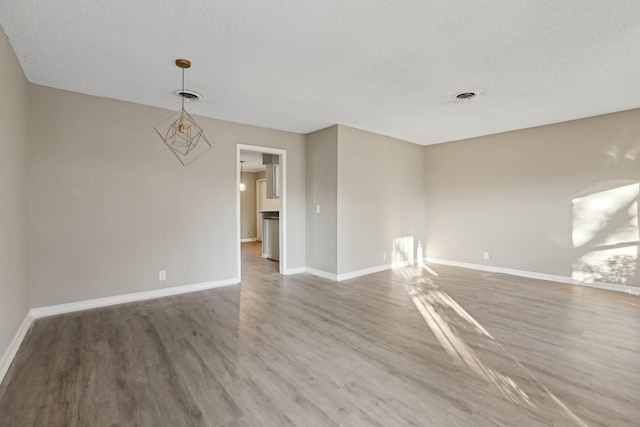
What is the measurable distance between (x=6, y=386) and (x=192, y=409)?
1.32 m

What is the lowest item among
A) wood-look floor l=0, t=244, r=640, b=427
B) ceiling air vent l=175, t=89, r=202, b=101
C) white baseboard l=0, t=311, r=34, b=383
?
wood-look floor l=0, t=244, r=640, b=427

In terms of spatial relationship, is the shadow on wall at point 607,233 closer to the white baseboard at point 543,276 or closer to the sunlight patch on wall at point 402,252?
the white baseboard at point 543,276

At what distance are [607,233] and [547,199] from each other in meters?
0.86

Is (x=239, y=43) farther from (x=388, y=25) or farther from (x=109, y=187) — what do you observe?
(x=109, y=187)

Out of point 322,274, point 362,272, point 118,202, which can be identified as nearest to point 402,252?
point 362,272

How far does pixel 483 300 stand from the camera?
3.78 meters

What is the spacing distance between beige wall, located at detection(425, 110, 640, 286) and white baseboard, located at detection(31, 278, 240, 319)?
446 centimetres

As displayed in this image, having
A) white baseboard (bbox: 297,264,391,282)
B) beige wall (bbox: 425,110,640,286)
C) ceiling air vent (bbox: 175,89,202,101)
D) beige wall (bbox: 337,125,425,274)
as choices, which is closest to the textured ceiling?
ceiling air vent (bbox: 175,89,202,101)

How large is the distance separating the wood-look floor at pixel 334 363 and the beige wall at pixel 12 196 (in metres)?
0.36

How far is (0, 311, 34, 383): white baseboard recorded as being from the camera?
212 cm

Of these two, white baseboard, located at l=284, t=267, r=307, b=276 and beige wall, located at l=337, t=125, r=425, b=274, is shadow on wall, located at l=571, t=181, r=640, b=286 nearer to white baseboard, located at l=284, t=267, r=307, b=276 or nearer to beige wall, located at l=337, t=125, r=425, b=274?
beige wall, located at l=337, t=125, r=425, b=274

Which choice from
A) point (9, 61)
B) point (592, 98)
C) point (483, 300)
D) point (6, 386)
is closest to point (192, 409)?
point (6, 386)

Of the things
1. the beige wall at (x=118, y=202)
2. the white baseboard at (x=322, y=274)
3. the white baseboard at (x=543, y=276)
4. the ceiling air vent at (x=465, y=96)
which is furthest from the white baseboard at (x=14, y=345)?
the white baseboard at (x=543, y=276)

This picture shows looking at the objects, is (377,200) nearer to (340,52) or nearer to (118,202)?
(340,52)
